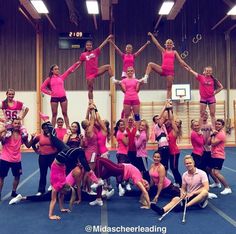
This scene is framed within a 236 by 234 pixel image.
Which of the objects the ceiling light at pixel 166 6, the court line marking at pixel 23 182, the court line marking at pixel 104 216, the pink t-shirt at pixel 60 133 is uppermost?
the ceiling light at pixel 166 6

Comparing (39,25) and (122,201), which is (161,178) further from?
(39,25)

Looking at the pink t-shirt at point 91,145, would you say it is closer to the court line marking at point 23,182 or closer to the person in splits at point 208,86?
the court line marking at point 23,182

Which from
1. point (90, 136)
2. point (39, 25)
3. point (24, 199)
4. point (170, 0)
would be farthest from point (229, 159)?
point (39, 25)

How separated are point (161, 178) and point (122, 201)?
111 centimetres

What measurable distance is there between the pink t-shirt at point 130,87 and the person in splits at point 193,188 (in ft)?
10.7

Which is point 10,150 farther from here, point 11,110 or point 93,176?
point 93,176

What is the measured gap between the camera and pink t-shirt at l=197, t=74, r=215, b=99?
400 inches

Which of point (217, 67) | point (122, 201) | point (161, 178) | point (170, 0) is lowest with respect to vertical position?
point (122, 201)

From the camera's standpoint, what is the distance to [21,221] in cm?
654

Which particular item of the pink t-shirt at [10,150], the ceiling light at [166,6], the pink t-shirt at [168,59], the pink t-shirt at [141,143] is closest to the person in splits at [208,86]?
the pink t-shirt at [168,59]

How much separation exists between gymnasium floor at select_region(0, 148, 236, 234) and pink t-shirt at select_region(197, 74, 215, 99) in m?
3.22

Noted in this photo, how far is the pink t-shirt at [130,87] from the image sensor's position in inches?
392

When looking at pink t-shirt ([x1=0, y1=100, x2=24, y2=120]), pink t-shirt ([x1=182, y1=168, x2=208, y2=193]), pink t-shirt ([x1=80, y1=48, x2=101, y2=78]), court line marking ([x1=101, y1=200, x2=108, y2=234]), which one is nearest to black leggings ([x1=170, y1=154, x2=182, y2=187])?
pink t-shirt ([x1=182, y1=168, x2=208, y2=193])

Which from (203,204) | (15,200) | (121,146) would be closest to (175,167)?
(121,146)
